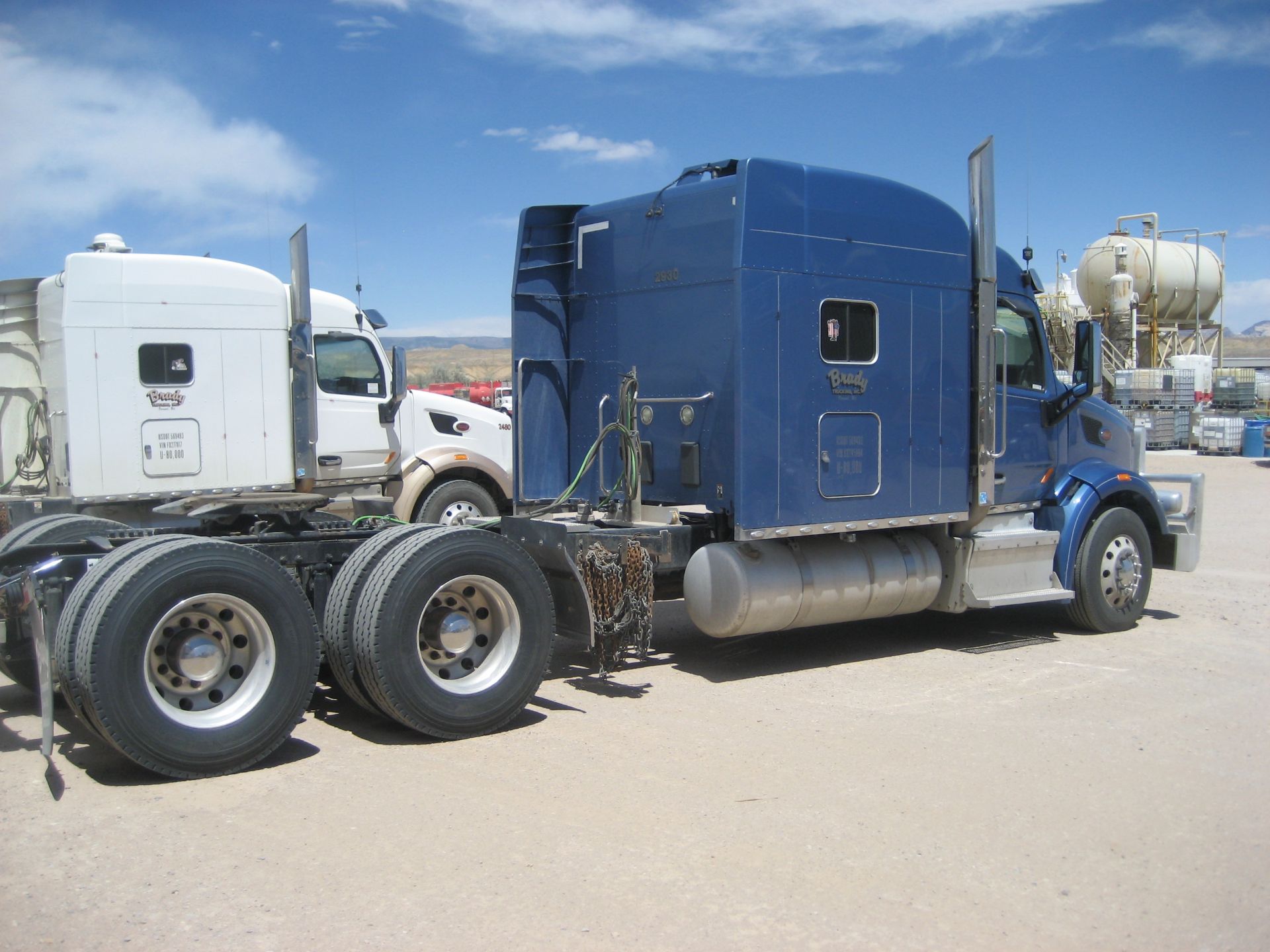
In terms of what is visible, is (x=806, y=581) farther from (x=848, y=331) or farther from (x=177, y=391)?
(x=177, y=391)

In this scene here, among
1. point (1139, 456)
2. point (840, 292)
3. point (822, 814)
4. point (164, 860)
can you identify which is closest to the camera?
point (164, 860)

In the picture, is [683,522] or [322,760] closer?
[322,760]

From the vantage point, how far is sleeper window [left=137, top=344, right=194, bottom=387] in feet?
34.3

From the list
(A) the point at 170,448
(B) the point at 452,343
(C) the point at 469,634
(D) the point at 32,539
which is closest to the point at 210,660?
(C) the point at 469,634

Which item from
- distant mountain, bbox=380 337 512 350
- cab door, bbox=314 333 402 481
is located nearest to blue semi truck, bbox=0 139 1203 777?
cab door, bbox=314 333 402 481

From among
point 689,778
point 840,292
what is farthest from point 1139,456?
point 689,778

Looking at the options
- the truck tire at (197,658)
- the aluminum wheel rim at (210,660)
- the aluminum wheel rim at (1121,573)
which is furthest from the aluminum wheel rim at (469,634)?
the aluminum wheel rim at (1121,573)

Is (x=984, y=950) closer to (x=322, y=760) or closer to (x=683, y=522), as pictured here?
(x=322, y=760)

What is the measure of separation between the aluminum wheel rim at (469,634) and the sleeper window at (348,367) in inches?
247

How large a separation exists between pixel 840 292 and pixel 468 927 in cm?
538

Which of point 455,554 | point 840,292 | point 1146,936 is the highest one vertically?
point 840,292

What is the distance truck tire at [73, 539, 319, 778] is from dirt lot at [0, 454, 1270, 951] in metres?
0.21

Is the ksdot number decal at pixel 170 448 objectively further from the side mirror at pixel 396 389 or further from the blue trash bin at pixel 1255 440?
the blue trash bin at pixel 1255 440

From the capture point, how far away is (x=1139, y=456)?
1080 cm
